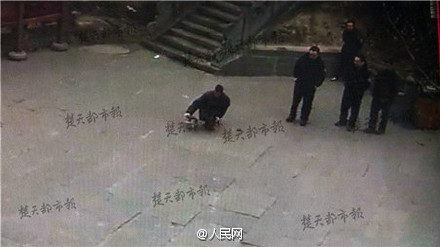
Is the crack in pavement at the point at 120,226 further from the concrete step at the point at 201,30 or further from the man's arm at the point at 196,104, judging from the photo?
the concrete step at the point at 201,30

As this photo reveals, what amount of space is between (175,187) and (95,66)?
4107mm

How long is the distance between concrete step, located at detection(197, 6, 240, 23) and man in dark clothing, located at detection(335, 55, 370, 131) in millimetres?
2967

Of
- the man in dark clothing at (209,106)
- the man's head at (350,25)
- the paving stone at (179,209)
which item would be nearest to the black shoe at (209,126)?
the man in dark clothing at (209,106)

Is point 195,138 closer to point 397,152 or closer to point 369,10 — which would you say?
point 397,152

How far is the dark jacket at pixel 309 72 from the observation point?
1046 cm

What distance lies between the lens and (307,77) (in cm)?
1048

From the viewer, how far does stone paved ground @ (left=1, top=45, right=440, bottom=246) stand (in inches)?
314

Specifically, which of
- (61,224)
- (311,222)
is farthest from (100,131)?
(311,222)

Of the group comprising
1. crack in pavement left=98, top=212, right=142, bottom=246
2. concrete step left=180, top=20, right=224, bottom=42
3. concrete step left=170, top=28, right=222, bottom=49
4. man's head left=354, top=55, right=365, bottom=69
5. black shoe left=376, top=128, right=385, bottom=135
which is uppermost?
man's head left=354, top=55, right=365, bottom=69

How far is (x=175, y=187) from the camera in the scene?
8.76 metres

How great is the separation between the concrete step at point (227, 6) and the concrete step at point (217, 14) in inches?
3.0

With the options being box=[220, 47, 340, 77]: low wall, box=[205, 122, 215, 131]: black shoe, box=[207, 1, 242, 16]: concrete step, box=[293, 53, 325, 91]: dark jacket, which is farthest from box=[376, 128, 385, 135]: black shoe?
box=[207, 1, 242, 16]: concrete step

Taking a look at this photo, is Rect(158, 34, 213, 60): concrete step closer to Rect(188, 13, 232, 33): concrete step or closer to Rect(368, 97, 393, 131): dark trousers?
Rect(188, 13, 232, 33): concrete step

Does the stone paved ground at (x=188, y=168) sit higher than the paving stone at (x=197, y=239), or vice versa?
the stone paved ground at (x=188, y=168)
